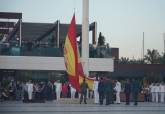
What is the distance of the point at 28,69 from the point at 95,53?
5232mm

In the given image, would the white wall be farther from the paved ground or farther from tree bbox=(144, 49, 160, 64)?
tree bbox=(144, 49, 160, 64)

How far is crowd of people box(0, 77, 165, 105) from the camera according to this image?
31031 millimetres

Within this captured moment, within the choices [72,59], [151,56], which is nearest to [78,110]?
[72,59]

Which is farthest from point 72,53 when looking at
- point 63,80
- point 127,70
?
point 127,70

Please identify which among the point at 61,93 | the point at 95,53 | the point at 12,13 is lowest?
the point at 61,93

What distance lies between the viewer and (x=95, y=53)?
40.3 m

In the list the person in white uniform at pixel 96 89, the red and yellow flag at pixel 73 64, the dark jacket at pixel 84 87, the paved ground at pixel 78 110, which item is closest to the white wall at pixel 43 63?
the red and yellow flag at pixel 73 64

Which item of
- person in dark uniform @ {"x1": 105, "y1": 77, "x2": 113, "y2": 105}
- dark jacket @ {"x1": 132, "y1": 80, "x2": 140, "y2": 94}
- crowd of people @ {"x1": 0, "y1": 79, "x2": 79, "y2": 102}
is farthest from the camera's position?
crowd of people @ {"x1": 0, "y1": 79, "x2": 79, "y2": 102}

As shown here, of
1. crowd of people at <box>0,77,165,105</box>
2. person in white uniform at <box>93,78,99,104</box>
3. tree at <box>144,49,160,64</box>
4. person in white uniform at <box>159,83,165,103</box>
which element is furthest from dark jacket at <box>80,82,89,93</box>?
tree at <box>144,49,160,64</box>

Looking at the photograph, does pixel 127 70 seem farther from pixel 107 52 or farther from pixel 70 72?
pixel 70 72

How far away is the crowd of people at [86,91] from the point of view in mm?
31031

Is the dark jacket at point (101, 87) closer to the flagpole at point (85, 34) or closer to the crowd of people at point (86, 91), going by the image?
the crowd of people at point (86, 91)

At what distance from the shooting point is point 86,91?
31.2 meters

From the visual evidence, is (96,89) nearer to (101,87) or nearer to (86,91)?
(86,91)
